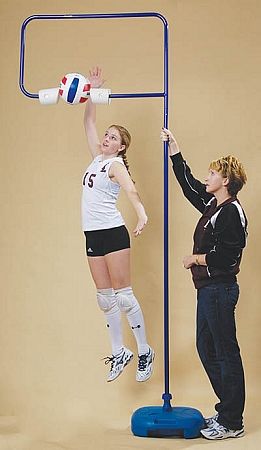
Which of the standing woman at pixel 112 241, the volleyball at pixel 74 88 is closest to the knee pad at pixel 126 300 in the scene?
the standing woman at pixel 112 241

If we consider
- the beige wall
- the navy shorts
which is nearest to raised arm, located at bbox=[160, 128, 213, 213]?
the navy shorts

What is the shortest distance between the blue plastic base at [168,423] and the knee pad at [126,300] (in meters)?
0.48

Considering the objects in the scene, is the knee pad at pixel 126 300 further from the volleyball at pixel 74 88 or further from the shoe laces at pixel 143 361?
the volleyball at pixel 74 88

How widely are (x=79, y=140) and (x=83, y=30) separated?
1.87 feet

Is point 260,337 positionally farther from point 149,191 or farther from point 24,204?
point 24,204

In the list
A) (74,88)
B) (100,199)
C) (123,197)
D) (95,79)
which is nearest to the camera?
(74,88)

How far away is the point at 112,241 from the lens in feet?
13.7

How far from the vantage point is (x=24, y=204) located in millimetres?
4891

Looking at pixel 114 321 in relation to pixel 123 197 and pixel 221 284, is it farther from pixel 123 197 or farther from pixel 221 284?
pixel 123 197

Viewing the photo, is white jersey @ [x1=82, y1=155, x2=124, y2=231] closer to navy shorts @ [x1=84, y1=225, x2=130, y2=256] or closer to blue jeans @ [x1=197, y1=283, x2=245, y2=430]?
navy shorts @ [x1=84, y1=225, x2=130, y2=256]

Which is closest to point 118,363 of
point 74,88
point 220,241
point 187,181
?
point 220,241

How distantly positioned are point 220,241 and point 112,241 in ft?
1.57

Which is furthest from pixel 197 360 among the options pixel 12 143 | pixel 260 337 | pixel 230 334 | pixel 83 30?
pixel 83 30

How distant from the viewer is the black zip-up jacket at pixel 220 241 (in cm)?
406
